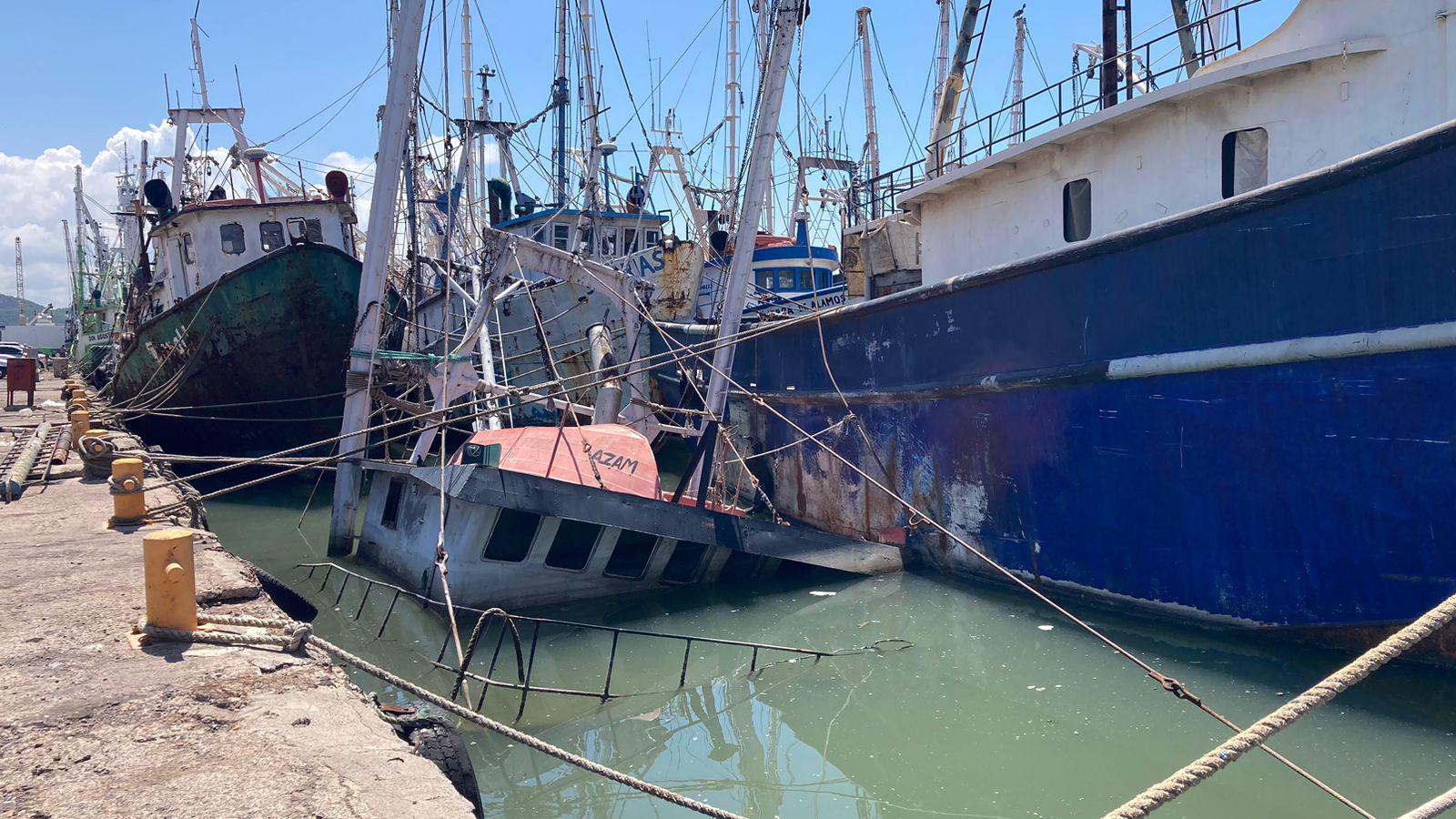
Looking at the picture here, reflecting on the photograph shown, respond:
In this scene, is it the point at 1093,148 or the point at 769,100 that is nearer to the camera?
the point at 1093,148

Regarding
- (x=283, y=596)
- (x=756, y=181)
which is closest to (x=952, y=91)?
(x=756, y=181)

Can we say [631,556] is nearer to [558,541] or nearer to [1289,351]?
[558,541]

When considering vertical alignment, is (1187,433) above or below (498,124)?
below

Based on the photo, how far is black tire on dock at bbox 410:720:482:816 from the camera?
3604 millimetres

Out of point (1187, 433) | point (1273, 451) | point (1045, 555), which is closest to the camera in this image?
point (1273, 451)

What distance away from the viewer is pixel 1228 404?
6.34m

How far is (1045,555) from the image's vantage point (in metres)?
7.79

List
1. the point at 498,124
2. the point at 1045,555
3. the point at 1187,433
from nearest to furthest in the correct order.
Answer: the point at 1187,433 < the point at 1045,555 < the point at 498,124

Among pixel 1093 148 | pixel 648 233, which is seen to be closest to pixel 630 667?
pixel 1093 148

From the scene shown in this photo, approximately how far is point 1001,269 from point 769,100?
3018mm

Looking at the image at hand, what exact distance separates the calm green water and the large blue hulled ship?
22.9 inches

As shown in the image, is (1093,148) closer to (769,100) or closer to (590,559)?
(769,100)

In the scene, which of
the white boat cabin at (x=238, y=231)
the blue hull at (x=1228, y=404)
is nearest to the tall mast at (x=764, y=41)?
the blue hull at (x=1228, y=404)

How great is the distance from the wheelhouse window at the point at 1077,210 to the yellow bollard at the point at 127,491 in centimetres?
767
